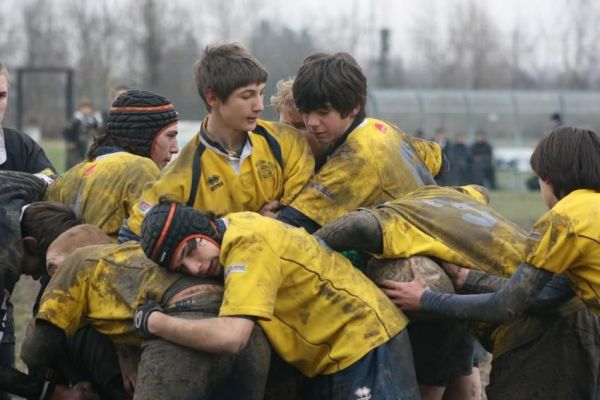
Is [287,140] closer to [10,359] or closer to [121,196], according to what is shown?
[121,196]

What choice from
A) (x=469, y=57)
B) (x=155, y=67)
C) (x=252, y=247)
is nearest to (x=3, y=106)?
(x=252, y=247)

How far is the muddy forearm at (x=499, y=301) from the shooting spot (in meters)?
4.41

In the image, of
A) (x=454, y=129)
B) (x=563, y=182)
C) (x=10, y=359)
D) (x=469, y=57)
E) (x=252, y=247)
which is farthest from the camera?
(x=469, y=57)

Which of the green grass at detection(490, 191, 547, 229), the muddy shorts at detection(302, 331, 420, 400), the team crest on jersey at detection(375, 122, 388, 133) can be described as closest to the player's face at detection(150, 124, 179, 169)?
the team crest on jersey at detection(375, 122, 388, 133)

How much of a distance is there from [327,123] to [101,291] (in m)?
1.28

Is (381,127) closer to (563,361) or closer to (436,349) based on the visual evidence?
(436,349)

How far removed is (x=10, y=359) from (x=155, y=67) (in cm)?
4636

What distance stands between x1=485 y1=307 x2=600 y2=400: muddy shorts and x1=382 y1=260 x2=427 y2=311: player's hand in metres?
0.57

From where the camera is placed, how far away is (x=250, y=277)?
4133mm

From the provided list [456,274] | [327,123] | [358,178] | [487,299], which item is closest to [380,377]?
[487,299]

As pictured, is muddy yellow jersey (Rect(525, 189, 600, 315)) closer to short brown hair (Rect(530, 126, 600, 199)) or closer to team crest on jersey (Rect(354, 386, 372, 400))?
short brown hair (Rect(530, 126, 600, 199))

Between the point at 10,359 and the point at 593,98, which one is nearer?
the point at 10,359

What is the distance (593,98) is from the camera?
41844 mm

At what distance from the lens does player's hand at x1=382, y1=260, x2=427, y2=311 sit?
4.56m
